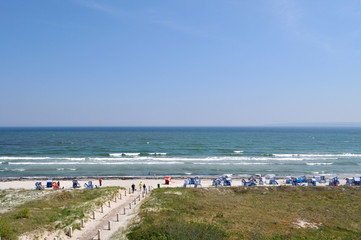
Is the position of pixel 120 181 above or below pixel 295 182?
below

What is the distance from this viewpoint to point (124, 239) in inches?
501

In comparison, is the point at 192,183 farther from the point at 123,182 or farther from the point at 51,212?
the point at 51,212

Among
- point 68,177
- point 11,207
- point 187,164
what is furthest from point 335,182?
point 68,177

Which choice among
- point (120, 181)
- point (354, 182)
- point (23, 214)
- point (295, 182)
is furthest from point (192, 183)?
point (354, 182)

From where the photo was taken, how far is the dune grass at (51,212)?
1362 centimetres

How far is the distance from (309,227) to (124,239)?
36.3 feet

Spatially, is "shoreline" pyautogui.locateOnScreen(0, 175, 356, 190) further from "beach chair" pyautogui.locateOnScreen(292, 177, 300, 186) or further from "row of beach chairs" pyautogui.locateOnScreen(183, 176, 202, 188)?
"row of beach chairs" pyautogui.locateOnScreen(183, 176, 202, 188)

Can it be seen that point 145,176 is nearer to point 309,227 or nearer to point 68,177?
point 68,177

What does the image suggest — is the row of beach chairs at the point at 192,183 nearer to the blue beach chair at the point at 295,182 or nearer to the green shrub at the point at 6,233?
the blue beach chair at the point at 295,182

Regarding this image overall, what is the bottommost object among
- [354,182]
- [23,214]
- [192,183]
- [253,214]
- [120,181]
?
[120,181]

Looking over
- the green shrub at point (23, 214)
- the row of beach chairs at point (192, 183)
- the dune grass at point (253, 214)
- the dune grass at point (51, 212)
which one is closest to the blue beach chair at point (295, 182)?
the dune grass at point (253, 214)

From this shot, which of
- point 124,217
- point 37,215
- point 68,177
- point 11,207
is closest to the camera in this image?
point 37,215

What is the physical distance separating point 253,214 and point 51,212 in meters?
14.3

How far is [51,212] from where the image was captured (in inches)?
663
